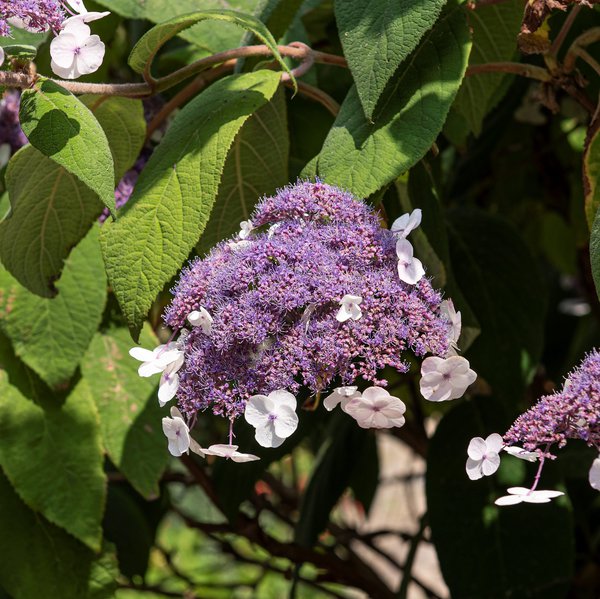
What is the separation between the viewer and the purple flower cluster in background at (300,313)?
0.72 metres

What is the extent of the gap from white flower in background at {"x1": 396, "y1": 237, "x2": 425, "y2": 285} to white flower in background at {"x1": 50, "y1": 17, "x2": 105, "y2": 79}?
0.30 meters

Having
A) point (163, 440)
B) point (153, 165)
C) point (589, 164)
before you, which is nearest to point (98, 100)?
point (153, 165)

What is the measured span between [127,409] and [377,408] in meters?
→ 0.47

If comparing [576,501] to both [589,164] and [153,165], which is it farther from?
[153,165]

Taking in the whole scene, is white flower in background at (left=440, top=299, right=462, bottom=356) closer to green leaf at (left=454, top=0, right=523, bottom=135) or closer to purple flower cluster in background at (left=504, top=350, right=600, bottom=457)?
purple flower cluster in background at (left=504, top=350, right=600, bottom=457)

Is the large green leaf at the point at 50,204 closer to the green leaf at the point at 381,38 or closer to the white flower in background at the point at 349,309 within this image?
the green leaf at the point at 381,38

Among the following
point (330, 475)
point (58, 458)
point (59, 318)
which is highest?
point (59, 318)

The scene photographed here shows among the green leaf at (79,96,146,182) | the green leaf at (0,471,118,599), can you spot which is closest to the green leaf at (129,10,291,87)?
the green leaf at (79,96,146,182)

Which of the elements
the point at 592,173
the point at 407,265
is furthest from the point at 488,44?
the point at 407,265

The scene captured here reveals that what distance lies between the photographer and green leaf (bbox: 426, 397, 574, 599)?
49.9 inches

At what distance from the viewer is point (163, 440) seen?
1.12m

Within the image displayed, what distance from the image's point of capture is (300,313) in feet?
2.44

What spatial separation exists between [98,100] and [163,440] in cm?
37

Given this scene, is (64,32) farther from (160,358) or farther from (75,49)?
(160,358)
